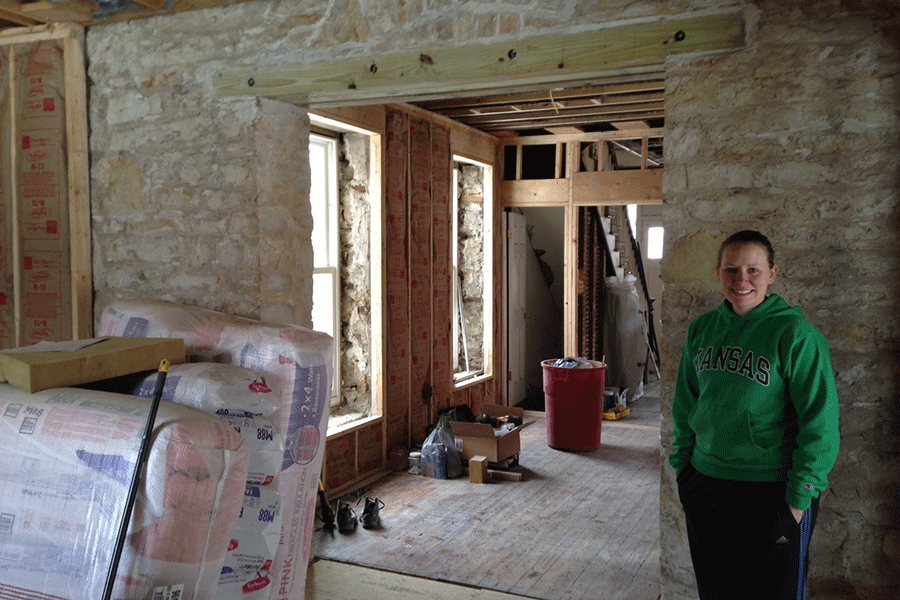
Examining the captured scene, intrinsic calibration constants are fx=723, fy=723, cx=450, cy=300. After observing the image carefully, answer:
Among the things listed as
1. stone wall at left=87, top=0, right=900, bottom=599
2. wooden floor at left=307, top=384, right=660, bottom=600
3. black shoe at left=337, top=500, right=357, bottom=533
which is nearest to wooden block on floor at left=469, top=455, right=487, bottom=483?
wooden floor at left=307, top=384, right=660, bottom=600

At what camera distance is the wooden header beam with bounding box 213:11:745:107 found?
2.59 metres

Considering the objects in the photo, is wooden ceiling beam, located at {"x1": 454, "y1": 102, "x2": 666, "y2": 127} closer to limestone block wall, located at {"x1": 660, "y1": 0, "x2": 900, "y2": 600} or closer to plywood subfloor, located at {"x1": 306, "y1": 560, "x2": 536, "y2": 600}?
→ limestone block wall, located at {"x1": 660, "y1": 0, "x2": 900, "y2": 600}

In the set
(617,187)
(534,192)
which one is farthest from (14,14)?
(617,187)

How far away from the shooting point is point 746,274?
87.1 inches

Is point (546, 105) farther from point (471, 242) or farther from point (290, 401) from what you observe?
point (290, 401)

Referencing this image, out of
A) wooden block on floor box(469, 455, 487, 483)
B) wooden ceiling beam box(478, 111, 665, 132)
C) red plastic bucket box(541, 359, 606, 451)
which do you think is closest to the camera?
wooden block on floor box(469, 455, 487, 483)

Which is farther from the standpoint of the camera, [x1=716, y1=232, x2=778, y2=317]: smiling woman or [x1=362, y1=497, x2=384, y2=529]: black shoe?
[x1=362, y1=497, x2=384, y2=529]: black shoe

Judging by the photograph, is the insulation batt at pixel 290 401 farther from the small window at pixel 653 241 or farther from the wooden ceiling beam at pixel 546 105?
the small window at pixel 653 241

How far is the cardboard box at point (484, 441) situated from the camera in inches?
224

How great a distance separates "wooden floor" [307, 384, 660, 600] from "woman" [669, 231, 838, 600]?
161 cm

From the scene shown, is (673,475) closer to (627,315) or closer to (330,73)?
(330,73)

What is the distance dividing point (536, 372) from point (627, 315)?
1.33 m

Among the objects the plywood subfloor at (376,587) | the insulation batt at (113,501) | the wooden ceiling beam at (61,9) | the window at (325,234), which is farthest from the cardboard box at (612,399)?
the insulation batt at (113,501)

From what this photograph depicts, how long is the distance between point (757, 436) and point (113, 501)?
177 cm
